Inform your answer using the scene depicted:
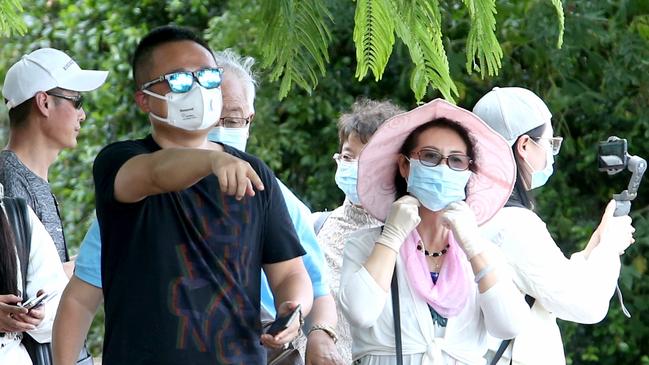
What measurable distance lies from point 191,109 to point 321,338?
75 cm

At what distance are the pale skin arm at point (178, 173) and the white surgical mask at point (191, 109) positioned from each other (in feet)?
0.75

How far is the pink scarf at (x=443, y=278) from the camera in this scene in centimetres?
411

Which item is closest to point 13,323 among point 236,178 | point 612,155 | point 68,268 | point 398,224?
point 68,268

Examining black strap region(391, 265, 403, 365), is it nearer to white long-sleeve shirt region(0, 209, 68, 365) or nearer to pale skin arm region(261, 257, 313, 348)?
pale skin arm region(261, 257, 313, 348)

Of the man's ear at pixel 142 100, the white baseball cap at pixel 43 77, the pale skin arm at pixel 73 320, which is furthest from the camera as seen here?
the white baseball cap at pixel 43 77

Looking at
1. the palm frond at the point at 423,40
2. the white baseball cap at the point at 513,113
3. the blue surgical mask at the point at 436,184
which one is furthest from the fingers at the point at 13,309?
the white baseball cap at the point at 513,113

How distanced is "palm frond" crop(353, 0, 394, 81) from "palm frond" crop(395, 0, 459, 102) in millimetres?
37

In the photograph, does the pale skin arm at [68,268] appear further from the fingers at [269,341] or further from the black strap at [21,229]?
the fingers at [269,341]

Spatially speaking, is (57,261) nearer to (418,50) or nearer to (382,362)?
(382,362)

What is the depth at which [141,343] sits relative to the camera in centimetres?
340

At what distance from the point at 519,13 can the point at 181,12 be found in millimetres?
2886

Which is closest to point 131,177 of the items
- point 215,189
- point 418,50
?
point 215,189

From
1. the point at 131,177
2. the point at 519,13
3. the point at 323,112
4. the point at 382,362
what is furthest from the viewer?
the point at 323,112

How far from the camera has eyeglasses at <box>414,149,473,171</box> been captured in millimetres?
4254
